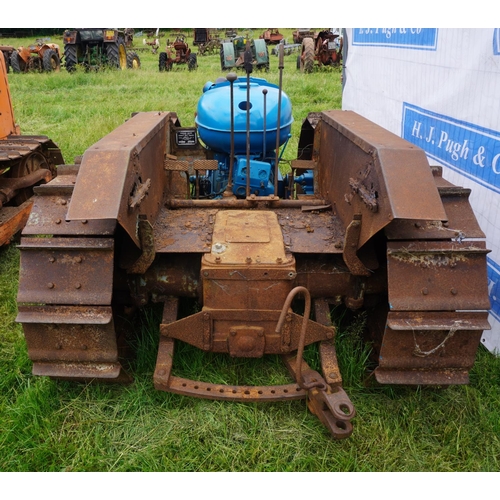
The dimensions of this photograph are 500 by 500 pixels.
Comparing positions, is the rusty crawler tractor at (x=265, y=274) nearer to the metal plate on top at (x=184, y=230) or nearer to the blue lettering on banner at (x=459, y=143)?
the metal plate on top at (x=184, y=230)

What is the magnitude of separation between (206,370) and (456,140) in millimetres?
2536

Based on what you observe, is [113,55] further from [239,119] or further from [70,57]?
[239,119]

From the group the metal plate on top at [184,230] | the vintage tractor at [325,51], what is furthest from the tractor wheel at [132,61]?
the metal plate on top at [184,230]

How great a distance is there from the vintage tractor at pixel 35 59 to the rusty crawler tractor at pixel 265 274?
578 inches

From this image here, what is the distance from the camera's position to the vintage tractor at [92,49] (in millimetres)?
15242

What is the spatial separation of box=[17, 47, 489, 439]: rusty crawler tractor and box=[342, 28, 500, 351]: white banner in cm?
86

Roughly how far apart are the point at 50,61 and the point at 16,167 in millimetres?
12493

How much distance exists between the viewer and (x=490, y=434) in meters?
2.41

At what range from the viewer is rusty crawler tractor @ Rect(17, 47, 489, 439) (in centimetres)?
222

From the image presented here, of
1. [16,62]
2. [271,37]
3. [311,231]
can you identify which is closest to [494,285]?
[311,231]

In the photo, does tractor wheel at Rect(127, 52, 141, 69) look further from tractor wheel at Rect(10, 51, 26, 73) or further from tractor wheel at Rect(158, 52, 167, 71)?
tractor wheel at Rect(10, 51, 26, 73)

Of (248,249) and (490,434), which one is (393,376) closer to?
(490,434)

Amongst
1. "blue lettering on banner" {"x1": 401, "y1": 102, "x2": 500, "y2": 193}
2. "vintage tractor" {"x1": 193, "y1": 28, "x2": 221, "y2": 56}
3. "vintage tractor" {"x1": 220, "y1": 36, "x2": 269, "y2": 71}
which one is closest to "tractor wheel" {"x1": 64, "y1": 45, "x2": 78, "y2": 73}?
"vintage tractor" {"x1": 220, "y1": 36, "x2": 269, "y2": 71}

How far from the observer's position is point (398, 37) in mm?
4906
